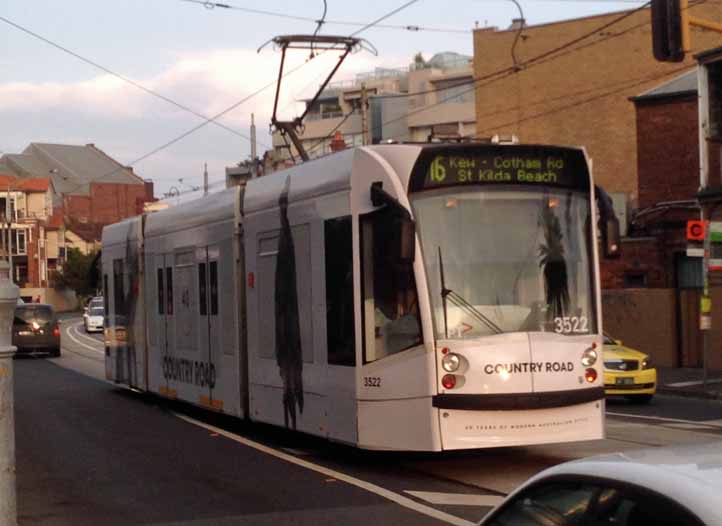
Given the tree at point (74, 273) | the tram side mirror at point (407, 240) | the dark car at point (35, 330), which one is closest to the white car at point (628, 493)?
the tram side mirror at point (407, 240)

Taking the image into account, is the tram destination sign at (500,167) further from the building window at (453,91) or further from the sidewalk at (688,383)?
the building window at (453,91)

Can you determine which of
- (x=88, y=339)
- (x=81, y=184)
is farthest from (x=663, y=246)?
(x=81, y=184)

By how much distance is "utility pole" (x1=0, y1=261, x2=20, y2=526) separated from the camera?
6.98 meters

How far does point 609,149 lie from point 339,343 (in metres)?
40.0

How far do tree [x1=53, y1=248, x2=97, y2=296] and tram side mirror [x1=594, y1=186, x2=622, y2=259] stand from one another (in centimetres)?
8536

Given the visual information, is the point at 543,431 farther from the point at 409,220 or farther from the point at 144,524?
the point at 144,524

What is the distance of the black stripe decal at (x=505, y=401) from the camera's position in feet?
36.9

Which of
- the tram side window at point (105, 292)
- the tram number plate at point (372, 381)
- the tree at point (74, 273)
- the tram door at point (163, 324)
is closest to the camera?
the tram number plate at point (372, 381)

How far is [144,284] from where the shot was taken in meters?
20.6

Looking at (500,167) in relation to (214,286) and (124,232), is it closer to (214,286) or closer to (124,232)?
(214,286)

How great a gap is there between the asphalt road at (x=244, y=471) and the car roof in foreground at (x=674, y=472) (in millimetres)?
5751

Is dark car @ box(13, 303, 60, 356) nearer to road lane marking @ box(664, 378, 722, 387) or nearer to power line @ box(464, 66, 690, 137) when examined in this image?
road lane marking @ box(664, 378, 722, 387)

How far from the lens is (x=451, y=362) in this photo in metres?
11.3

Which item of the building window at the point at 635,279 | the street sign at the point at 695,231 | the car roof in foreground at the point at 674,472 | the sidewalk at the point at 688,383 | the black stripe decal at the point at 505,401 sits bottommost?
the sidewalk at the point at 688,383
